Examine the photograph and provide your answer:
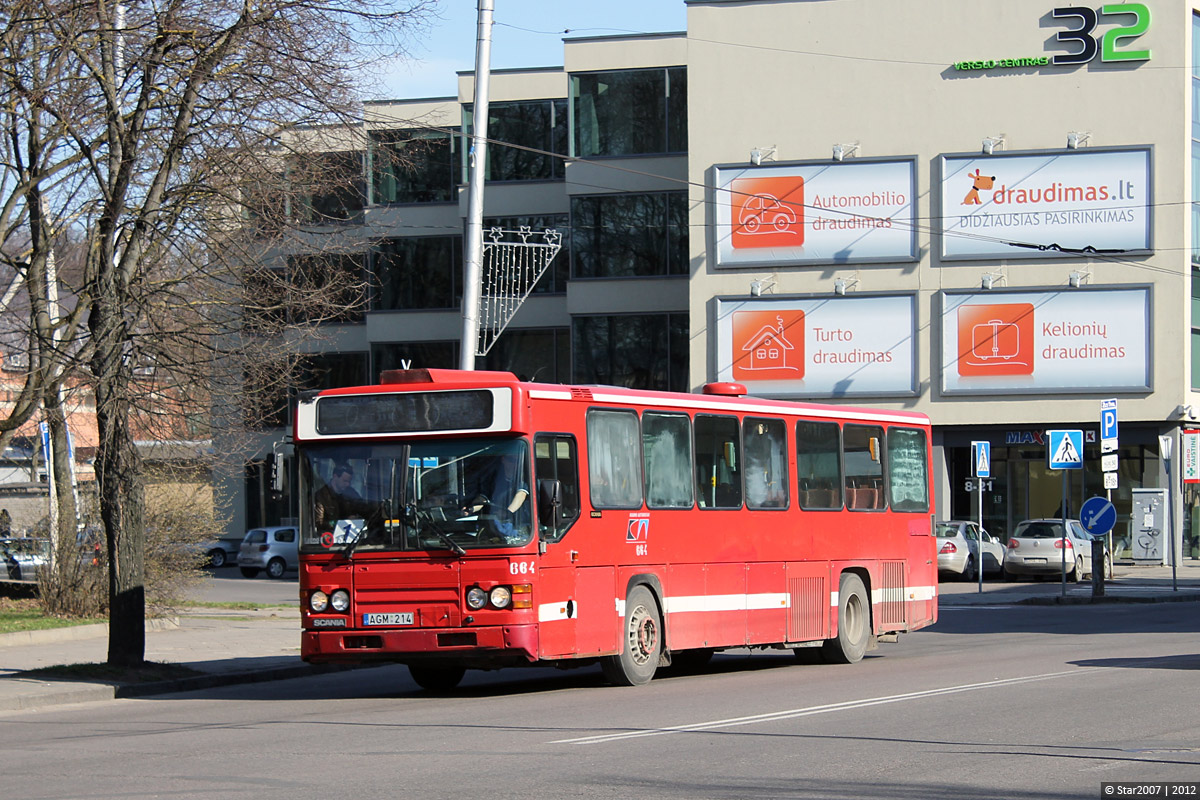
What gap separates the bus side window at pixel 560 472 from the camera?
1406 cm

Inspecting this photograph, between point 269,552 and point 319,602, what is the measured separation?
3270 cm

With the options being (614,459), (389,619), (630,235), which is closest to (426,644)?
(389,619)

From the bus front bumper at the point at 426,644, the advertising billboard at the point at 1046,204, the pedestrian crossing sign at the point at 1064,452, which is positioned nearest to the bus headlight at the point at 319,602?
the bus front bumper at the point at 426,644

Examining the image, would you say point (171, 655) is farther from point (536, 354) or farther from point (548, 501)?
point (536, 354)

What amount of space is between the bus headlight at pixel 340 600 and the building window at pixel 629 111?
117 feet

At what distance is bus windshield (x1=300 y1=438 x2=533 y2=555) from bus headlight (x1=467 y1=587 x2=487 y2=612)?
37 cm

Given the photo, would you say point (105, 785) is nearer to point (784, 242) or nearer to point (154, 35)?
point (154, 35)

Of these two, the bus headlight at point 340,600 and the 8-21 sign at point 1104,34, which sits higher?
the 8-21 sign at point 1104,34

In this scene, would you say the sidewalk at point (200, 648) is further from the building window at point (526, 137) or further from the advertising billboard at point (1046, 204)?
the building window at point (526, 137)

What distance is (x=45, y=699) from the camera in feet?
48.0

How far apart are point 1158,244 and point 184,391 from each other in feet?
109

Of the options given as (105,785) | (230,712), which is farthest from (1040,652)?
(105,785)

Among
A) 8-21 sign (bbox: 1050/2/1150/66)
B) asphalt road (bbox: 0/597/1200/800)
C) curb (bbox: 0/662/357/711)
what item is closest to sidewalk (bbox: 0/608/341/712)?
curb (bbox: 0/662/357/711)

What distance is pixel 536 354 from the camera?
171 feet
